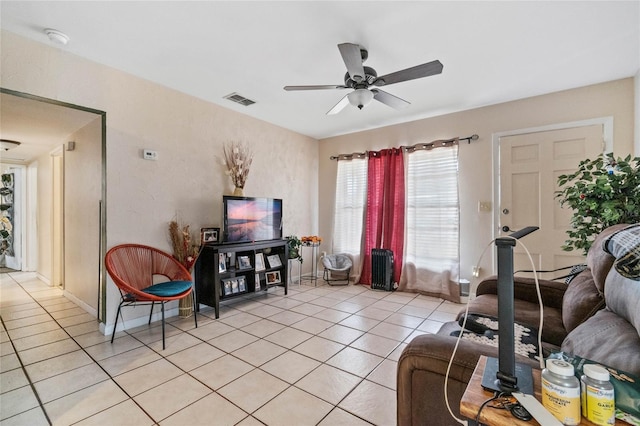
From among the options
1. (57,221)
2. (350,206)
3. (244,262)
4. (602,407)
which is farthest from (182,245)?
(602,407)

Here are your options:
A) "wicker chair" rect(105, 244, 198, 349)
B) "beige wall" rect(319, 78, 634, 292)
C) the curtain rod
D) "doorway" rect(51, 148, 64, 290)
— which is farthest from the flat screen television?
"doorway" rect(51, 148, 64, 290)

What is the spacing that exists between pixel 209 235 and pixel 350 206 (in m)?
2.57

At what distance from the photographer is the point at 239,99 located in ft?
11.8

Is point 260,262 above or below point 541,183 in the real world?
below

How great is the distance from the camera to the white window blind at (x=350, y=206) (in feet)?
16.3

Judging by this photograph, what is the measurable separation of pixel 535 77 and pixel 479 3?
1.59 metres

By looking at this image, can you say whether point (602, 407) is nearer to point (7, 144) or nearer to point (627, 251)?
point (627, 251)

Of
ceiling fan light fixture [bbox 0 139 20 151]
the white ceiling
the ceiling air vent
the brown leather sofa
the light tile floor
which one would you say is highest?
the white ceiling

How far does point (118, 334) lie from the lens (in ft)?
9.13

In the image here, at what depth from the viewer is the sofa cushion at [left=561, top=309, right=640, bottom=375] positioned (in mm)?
917

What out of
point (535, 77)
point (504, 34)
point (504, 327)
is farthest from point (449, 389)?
point (535, 77)

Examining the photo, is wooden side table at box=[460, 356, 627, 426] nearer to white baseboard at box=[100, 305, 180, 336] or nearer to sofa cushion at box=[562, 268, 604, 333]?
sofa cushion at box=[562, 268, 604, 333]

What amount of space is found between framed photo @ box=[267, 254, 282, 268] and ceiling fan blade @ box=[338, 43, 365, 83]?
9.07 feet

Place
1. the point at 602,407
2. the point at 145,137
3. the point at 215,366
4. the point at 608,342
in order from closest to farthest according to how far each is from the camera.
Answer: the point at 602,407
the point at 608,342
the point at 215,366
the point at 145,137
